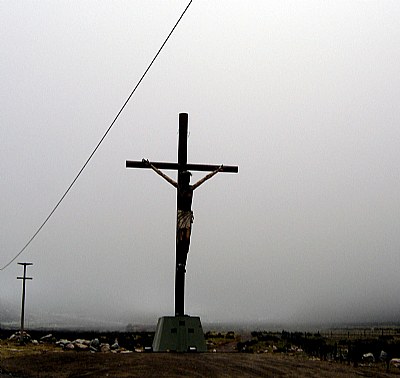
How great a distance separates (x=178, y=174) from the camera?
47.5ft

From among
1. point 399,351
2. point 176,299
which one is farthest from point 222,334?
point 176,299

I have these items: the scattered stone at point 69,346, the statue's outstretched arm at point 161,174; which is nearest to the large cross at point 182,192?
the statue's outstretched arm at point 161,174

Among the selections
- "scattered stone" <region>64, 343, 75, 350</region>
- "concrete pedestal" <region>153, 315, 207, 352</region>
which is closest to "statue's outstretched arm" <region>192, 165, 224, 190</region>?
"concrete pedestal" <region>153, 315, 207, 352</region>

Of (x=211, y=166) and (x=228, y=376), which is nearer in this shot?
(x=228, y=376)

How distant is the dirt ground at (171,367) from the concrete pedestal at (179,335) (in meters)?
0.51

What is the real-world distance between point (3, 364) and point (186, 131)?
21.8 feet

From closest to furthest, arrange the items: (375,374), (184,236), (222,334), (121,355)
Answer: (375,374) → (121,355) → (184,236) → (222,334)

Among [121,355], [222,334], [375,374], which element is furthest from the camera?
[222,334]

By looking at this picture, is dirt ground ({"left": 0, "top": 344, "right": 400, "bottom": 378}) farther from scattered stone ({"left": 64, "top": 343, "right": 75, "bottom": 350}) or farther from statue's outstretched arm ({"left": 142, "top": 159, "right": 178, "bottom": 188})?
scattered stone ({"left": 64, "top": 343, "right": 75, "bottom": 350})

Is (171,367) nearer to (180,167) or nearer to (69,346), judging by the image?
(180,167)

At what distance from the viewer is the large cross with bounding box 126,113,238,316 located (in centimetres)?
1384

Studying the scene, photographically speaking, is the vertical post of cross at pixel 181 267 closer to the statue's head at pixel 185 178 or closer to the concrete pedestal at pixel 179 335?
the statue's head at pixel 185 178

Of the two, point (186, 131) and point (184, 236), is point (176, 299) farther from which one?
point (186, 131)

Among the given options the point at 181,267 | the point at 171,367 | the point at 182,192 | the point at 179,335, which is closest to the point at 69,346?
the point at 181,267
